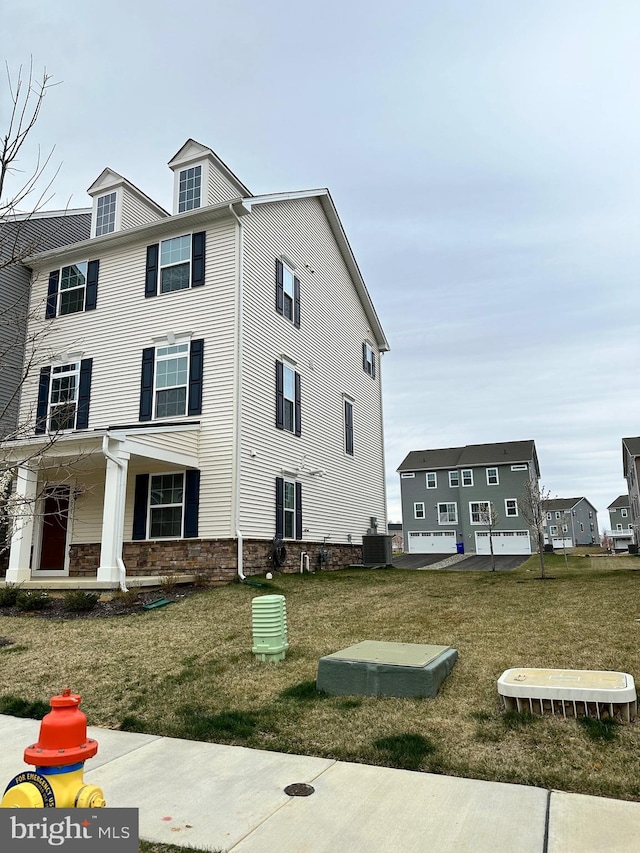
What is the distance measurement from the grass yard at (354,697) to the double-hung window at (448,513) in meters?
31.0

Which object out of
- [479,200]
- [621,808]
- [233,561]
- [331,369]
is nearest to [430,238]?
[479,200]

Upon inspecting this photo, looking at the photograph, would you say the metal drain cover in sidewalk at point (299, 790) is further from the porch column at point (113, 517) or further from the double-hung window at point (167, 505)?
the double-hung window at point (167, 505)

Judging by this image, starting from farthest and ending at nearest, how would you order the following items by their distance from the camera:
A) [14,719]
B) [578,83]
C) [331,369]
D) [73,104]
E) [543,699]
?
[331,369], [578,83], [73,104], [14,719], [543,699]

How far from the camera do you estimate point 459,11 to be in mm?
10055

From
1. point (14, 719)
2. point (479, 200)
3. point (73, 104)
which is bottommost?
point (14, 719)

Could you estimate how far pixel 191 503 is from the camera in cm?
1365

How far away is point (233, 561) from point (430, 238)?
44.9ft

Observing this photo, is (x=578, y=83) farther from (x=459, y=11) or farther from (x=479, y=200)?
(x=479, y=200)

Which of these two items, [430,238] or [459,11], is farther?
[430,238]

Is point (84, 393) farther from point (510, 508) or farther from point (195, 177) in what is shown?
point (510, 508)

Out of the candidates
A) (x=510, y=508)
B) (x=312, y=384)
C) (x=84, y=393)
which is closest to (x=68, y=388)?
(x=84, y=393)

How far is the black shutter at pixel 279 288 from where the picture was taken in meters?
16.4

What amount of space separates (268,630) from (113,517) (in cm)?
642

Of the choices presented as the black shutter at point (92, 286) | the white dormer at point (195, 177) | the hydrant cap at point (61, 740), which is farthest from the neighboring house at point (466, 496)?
the hydrant cap at point (61, 740)
